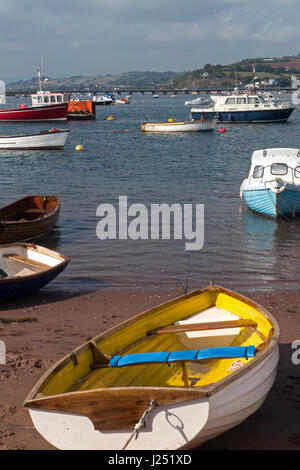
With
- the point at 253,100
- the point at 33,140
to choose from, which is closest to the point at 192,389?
the point at 33,140

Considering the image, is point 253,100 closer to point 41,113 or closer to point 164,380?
point 41,113

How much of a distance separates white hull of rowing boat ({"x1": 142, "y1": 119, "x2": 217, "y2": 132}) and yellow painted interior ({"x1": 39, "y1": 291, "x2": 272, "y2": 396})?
48610 millimetres

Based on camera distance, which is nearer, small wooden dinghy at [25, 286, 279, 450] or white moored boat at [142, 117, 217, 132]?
small wooden dinghy at [25, 286, 279, 450]

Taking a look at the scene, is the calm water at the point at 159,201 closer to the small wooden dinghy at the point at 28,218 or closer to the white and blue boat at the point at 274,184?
the white and blue boat at the point at 274,184

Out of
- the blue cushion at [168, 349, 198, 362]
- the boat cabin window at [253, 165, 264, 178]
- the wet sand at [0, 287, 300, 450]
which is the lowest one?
the wet sand at [0, 287, 300, 450]

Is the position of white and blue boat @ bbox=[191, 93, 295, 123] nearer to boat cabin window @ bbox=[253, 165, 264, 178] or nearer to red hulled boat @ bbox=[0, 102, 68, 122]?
red hulled boat @ bbox=[0, 102, 68, 122]

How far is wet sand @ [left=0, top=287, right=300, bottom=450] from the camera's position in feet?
22.4

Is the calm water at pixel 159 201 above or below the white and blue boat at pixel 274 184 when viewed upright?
below

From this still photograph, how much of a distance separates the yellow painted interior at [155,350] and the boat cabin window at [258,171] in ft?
39.8

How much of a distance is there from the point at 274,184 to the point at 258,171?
1.21m

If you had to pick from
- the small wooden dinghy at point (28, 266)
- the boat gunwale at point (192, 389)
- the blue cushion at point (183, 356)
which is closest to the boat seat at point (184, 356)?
the blue cushion at point (183, 356)

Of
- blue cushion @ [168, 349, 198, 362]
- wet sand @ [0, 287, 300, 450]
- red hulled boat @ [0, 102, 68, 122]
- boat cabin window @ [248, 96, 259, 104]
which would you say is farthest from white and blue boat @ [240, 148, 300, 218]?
boat cabin window @ [248, 96, 259, 104]

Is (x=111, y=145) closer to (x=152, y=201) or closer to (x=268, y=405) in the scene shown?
(x=152, y=201)

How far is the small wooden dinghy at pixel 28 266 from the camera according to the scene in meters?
11.5
